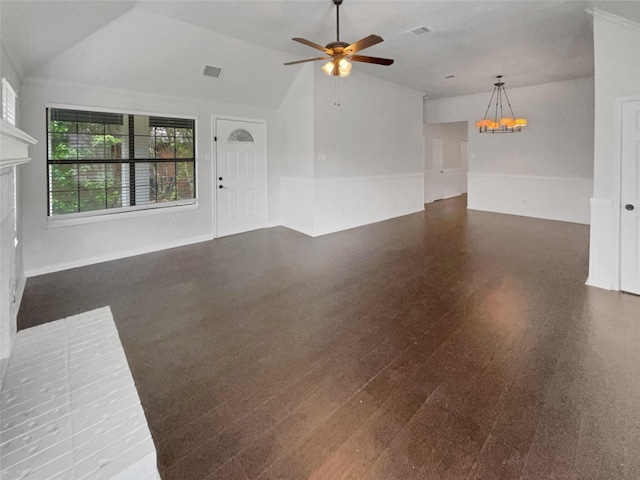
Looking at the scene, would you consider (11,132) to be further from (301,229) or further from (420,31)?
(301,229)

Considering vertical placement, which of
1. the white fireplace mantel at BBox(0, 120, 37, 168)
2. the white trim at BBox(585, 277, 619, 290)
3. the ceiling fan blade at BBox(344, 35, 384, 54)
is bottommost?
the white trim at BBox(585, 277, 619, 290)

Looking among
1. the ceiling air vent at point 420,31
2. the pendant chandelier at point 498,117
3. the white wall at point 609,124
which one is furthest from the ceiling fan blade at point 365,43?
the pendant chandelier at point 498,117

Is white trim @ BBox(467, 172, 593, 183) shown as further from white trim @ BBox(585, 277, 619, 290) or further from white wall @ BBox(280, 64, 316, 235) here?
white wall @ BBox(280, 64, 316, 235)

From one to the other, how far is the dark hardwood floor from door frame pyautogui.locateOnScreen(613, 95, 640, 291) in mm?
307

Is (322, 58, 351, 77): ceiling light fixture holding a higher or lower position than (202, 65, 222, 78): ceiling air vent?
lower

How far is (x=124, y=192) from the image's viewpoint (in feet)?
17.0

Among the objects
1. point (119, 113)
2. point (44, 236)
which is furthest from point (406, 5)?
point (44, 236)

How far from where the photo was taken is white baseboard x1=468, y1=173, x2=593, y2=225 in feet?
23.9

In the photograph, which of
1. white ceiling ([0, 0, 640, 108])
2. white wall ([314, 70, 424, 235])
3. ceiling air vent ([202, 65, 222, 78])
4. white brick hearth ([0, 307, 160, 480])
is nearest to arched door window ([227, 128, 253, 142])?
white ceiling ([0, 0, 640, 108])

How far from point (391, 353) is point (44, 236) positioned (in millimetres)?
4597

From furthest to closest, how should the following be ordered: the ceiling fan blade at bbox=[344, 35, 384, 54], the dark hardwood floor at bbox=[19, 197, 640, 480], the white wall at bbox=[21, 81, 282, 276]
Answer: the white wall at bbox=[21, 81, 282, 276], the ceiling fan blade at bbox=[344, 35, 384, 54], the dark hardwood floor at bbox=[19, 197, 640, 480]

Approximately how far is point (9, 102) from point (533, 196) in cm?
929

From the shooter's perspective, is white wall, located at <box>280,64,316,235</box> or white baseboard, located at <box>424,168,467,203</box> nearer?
white wall, located at <box>280,64,316,235</box>

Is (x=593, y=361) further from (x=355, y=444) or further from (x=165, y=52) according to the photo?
(x=165, y=52)
